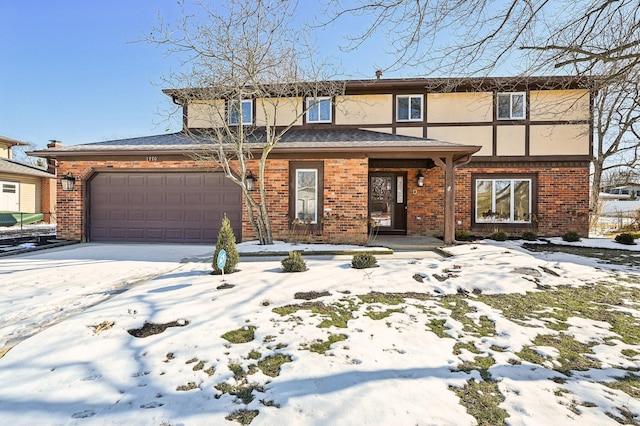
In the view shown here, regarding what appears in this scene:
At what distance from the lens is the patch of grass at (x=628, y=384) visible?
2.30m

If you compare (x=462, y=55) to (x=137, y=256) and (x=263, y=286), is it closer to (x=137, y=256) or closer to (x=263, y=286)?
(x=263, y=286)

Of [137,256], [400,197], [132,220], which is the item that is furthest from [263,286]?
[400,197]

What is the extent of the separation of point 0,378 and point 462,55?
263 inches

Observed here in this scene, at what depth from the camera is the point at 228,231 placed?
17.5 feet

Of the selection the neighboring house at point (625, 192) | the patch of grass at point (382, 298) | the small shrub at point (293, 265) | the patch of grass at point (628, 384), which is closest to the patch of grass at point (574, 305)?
the patch of grass at point (628, 384)

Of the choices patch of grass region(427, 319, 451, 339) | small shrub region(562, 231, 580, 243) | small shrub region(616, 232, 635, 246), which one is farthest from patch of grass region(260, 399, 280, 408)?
small shrub region(616, 232, 635, 246)

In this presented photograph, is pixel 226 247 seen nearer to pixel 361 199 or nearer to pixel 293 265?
pixel 293 265

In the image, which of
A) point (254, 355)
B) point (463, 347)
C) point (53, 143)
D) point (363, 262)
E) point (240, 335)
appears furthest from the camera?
point (53, 143)

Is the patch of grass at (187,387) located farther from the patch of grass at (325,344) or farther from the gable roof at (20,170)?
the gable roof at (20,170)

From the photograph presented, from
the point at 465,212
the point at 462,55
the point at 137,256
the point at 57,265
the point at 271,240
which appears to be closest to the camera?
the point at 462,55


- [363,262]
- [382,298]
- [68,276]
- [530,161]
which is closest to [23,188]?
[68,276]

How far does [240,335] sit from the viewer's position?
3154 mm

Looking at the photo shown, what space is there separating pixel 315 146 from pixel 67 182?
7.48 meters

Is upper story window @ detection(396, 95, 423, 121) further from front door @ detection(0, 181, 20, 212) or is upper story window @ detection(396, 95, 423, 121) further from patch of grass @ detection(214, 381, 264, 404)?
front door @ detection(0, 181, 20, 212)
